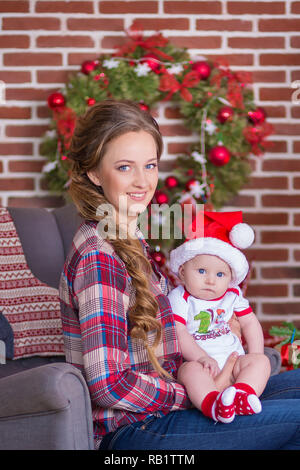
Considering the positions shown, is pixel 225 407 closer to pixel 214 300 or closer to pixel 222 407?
pixel 222 407

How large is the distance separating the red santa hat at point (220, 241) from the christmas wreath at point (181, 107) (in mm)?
877

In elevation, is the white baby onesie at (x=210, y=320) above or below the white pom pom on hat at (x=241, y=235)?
below

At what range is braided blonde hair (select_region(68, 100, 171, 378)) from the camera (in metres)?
1.37

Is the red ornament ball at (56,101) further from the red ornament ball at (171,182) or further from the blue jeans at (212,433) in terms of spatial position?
the blue jeans at (212,433)

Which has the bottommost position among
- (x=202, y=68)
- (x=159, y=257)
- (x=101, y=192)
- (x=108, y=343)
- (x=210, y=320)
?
(x=159, y=257)

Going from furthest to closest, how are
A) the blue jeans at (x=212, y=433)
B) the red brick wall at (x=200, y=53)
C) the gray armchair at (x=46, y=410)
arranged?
the red brick wall at (x=200, y=53)
the blue jeans at (x=212, y=433)
the gray armchair at (x=46, y=410)

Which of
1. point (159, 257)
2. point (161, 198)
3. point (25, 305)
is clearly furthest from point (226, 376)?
point (161, 198)

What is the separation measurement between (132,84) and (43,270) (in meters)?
1.08

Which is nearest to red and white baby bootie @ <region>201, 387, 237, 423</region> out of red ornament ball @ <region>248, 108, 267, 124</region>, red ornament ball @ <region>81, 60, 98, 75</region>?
red ornament ball @ <region>248, 108, 267, 124</region>

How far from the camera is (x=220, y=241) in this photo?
66.4 inches

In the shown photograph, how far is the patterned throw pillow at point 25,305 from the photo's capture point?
193 cm

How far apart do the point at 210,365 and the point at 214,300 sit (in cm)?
25

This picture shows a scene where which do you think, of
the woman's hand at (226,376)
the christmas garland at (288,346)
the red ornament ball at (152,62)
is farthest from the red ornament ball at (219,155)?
the woman's hand at (226,376)

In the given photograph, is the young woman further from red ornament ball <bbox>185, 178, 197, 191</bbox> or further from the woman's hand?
red ornament ball <bbox>185, 178, 197, 191</bbox>
